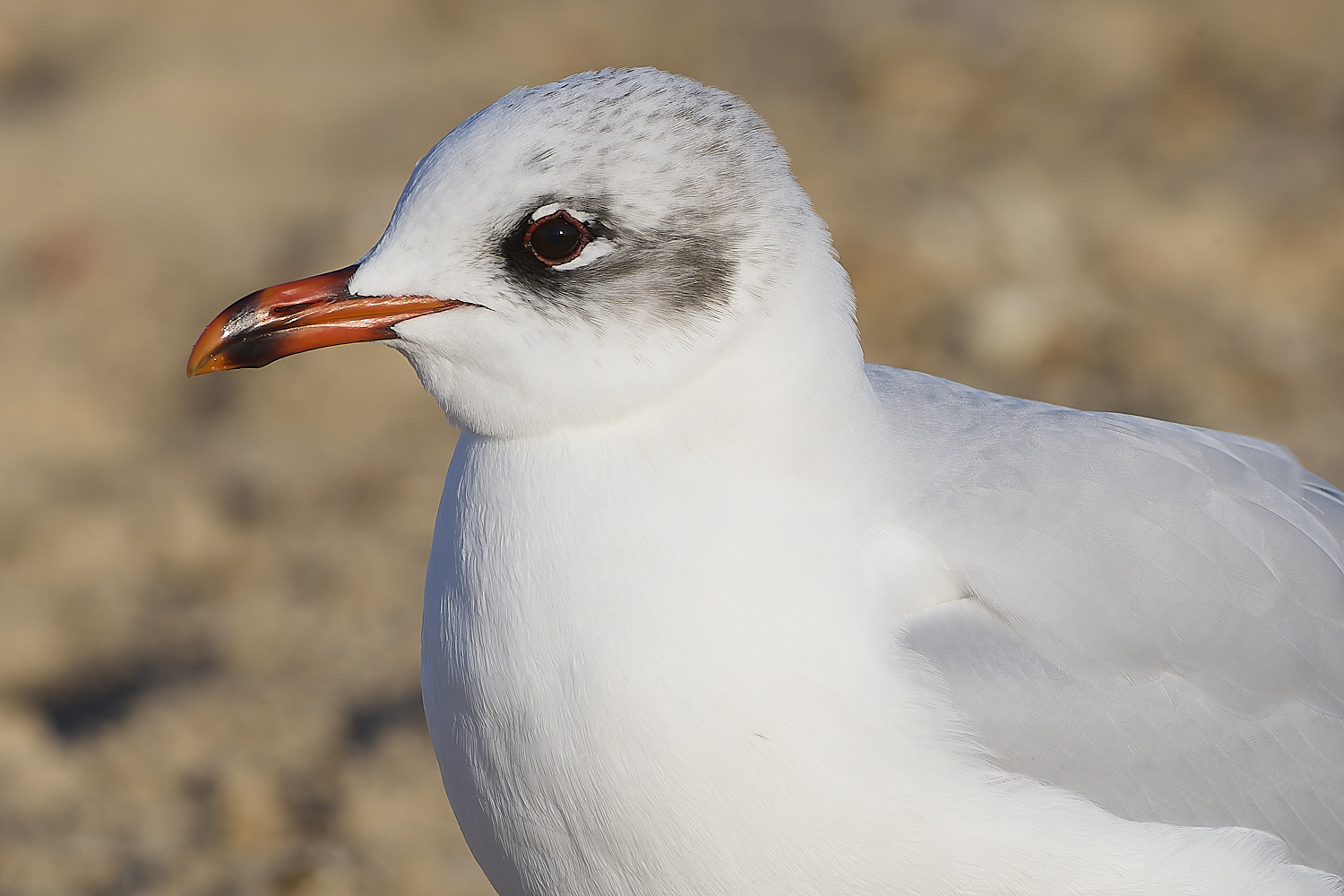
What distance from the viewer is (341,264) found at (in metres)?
5.36

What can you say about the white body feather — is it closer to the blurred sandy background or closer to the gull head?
the gull head

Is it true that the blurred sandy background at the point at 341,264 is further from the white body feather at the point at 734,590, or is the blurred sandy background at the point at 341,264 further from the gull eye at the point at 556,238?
the gull eye at the point at 556,238

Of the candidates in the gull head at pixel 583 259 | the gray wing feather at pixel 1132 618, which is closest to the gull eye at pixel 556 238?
the gull head at pixel 583 259

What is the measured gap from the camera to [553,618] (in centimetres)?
207

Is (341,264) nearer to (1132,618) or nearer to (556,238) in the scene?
(556,238)

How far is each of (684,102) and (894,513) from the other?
2.27ft

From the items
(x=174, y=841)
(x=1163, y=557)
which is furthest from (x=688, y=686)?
(x=174, y=841)

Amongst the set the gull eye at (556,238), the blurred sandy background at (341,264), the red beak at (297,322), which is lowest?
the blurred sandy background at (341,264)

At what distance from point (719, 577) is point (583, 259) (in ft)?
1.63

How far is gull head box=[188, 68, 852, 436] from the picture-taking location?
6.73ft

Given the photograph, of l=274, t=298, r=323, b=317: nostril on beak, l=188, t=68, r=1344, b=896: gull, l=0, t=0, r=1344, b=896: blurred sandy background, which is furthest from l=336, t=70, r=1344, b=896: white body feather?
l=0, t=0, r=1344, b=896: blurred sandy background

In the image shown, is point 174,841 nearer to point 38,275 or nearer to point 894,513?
point 894,513

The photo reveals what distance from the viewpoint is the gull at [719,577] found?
6.68ft

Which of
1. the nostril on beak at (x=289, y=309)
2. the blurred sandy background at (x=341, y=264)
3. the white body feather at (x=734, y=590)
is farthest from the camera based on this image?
the blurred sandy background at (x=341, y=264)
